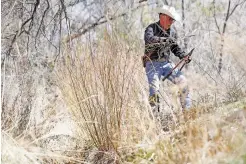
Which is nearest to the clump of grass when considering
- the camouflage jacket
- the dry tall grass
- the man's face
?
the dry tall grass

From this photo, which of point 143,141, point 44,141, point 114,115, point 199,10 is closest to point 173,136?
point 143,141

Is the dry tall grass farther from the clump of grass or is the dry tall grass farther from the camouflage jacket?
the camouflage jacket

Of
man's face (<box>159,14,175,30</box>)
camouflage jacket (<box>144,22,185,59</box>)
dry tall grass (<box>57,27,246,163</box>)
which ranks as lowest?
dry tall grass (<box>57,27,246,163</box>)

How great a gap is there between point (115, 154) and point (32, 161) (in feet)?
1.88

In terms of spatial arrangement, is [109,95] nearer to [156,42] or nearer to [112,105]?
[112,105]

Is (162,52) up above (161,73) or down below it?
above

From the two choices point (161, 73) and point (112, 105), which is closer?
point (112, 105)

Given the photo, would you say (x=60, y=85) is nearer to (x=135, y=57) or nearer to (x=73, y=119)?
(x=73, y=119)

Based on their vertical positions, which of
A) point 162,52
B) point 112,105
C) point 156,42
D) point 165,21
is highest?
point 165,21

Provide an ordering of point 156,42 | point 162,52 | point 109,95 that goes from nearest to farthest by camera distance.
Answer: point 109,95
point 156,42
point 162,52

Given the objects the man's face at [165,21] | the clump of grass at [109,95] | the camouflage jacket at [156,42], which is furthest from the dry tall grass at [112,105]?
the man's face at [165,21]

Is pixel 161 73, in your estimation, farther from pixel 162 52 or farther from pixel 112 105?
pixel 112 105

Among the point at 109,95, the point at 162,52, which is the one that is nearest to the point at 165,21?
the point at 162,52

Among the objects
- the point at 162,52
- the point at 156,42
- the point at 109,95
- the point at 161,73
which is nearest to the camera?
the point at 109,95
